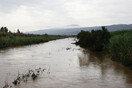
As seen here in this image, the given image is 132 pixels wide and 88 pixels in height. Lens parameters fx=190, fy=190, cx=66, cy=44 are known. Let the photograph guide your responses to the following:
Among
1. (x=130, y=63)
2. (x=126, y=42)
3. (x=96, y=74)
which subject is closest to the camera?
(x=96, y=74)

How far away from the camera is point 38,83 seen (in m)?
7.69

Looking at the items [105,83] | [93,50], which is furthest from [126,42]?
[93,50]

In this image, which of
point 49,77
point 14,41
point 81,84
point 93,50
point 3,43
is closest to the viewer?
point 81,84

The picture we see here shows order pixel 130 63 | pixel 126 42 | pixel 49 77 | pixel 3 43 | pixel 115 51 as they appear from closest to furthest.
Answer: pixel 49 77, pixel 130 63, pixel 126 42, pixel 115 51, pixel 3 43

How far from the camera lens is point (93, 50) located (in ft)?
66.9

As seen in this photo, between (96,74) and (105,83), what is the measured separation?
1620 mm

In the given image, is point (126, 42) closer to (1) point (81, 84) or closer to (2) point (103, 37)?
(1) point (81, 84)

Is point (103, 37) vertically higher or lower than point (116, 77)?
higher

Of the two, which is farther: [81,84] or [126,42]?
[126,42]

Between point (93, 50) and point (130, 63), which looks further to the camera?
point (93, 50)

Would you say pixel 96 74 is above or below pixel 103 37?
below

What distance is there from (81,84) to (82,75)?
60.3 inches

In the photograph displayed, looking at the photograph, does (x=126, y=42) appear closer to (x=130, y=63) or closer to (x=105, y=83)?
(x=130, y=63)

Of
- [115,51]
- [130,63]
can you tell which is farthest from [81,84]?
[115,51]
